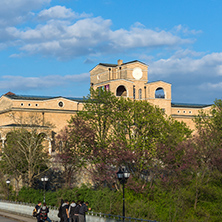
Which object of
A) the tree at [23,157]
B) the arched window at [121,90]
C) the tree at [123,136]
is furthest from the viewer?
the arched window at [121,90]

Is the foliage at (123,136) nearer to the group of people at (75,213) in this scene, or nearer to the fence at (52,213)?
the fence at (52,213)

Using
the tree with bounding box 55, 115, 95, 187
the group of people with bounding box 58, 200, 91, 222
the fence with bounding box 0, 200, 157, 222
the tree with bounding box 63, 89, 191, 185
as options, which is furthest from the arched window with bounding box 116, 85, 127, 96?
the group of people with bounding box 58, 200, 91, 222

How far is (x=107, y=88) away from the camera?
69.4m

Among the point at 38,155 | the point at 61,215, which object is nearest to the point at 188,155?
the point at 38,155

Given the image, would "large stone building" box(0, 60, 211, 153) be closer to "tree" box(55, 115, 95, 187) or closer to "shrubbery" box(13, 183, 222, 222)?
"tree" box(55, 115, 95, 187)

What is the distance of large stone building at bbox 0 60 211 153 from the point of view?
6588 centimetres

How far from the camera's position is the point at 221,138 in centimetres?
4847

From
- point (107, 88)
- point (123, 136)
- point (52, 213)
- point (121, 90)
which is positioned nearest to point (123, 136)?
point (123, 136)

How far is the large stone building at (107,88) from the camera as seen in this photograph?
65875mm

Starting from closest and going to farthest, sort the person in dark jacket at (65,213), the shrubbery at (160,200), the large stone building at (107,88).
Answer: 1. the person in dark jacket at (65,213)
2. the shrubbery at (160,200)
3. the large stone building at (107,88)

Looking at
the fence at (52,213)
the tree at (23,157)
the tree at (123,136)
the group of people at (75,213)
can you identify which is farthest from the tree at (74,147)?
the group of people at (75,213)

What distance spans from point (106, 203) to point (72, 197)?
6249mm

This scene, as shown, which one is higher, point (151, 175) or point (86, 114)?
point (86, 114)

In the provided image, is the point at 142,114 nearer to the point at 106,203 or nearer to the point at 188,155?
the point at 188,155
